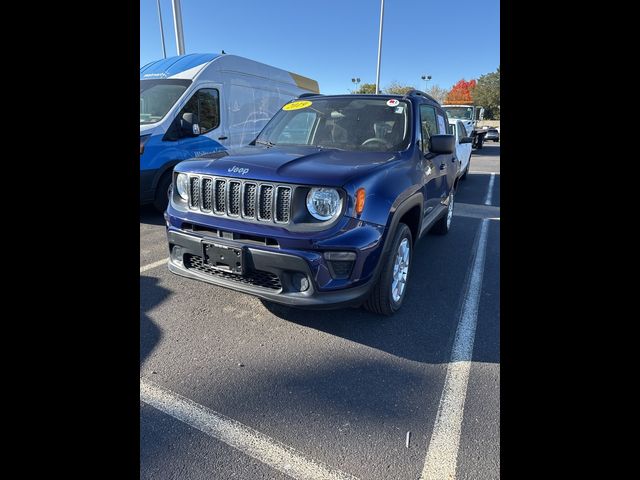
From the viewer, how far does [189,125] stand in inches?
262

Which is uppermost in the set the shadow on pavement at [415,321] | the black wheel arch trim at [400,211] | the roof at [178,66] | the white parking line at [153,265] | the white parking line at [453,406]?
the roof at [178,66]

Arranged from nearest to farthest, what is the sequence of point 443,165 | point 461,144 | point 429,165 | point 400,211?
1. point 400,211
2. point 429,165
3. point 443,165
4. point 461,144

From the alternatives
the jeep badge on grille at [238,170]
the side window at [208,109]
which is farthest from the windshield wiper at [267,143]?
the side window at [208,109]

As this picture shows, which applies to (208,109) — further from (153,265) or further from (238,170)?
(238,170)

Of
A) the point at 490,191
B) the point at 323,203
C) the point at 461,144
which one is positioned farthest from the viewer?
the point at 490,191

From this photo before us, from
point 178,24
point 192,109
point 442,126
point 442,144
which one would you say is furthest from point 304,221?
point 178,24

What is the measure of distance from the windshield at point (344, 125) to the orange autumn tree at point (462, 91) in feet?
204

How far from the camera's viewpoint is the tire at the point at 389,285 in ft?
9.91

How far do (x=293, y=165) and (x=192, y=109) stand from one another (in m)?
4.83

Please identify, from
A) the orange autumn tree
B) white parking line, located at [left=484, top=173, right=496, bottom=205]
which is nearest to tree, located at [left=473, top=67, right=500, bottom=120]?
the orange autumn tree

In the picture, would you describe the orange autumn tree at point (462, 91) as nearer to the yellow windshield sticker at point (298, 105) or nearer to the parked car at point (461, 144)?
the parked car at point (461, 144)
